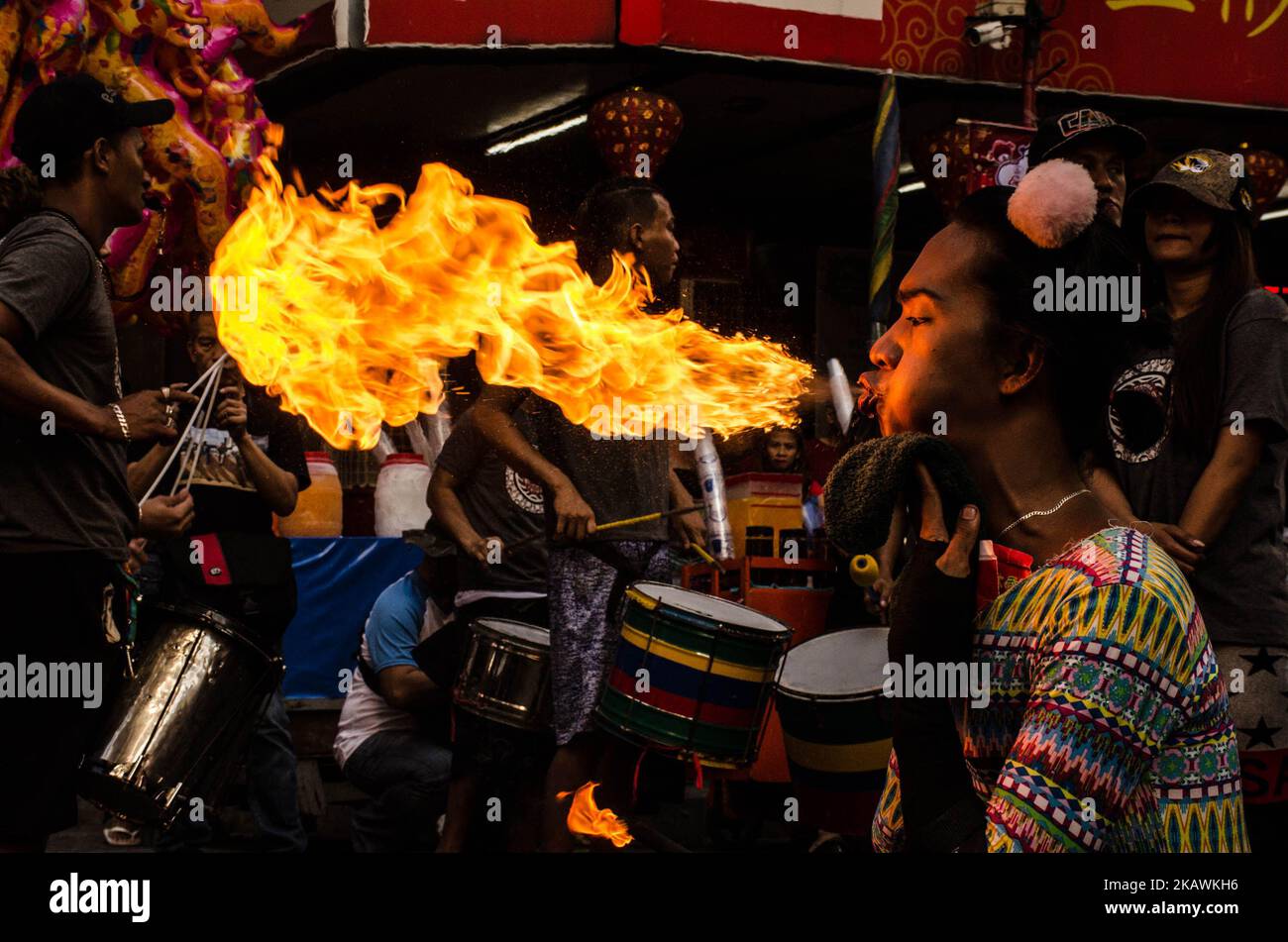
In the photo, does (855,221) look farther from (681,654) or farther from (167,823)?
(167,823)

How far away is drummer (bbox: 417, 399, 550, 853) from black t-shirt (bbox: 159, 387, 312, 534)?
2.43 feet

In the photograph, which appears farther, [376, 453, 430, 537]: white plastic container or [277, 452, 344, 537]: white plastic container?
[376, 453, 430, 537]: white plastic container

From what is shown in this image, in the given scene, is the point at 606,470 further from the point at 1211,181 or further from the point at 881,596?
the point at 1211,181

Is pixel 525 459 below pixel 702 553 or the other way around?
the other way around

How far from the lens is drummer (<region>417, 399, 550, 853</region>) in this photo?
17.1 feet

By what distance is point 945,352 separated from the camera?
1.94 m

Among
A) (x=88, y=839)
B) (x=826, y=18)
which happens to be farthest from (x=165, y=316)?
(x=826, y=18)

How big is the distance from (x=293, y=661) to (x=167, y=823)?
358 centimetres

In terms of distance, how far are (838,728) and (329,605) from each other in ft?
11.4

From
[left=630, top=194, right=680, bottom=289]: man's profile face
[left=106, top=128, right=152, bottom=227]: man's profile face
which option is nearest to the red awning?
[left=630, top=194, right=680, bottom=289]: man's profile face

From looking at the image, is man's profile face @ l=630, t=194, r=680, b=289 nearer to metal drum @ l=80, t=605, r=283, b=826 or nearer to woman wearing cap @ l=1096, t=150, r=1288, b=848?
woman wearing cap @ l=1096, t=150, r=1288, b=848

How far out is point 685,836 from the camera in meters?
7.10

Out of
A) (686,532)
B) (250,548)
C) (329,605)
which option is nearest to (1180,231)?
(686,532)

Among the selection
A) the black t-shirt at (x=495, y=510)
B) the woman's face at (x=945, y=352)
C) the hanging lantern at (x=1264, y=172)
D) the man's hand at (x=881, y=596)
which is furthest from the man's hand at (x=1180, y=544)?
the hanging lantern at (x=1264, y=172)
